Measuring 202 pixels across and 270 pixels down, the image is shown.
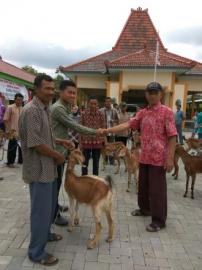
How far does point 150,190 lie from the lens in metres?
5.05

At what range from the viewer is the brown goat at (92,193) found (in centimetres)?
415

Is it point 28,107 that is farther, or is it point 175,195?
point 175,195

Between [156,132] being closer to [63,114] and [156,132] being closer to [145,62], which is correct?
[63,114]

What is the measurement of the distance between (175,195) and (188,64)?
12846 millimetres

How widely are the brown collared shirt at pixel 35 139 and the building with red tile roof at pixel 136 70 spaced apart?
48.6 ft

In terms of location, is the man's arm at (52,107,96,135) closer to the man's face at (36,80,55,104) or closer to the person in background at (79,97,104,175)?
the man's face at (36,80,55,104)

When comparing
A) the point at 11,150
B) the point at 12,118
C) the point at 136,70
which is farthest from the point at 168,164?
the point at 136,70

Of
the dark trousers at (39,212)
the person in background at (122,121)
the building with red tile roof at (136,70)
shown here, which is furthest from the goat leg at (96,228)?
the building with red tile roof at (136,70)

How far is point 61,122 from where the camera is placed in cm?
450

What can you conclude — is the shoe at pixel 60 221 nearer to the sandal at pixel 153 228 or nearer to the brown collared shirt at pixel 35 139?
the sandal at pixel 153 228

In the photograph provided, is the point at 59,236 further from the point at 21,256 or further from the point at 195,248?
the point at 195,248

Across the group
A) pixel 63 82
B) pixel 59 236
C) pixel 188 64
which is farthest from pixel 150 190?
pixel 188 64

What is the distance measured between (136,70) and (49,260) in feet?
54.1

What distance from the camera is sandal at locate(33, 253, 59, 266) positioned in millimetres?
3713
